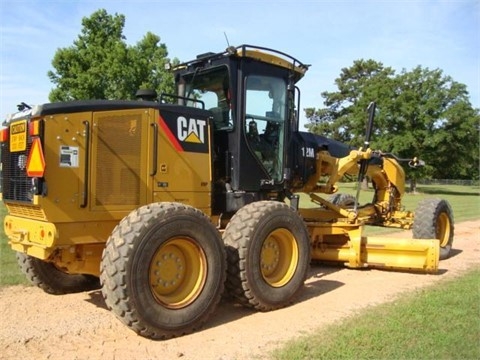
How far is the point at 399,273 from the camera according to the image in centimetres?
809

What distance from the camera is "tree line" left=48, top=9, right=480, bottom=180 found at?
26094 mm

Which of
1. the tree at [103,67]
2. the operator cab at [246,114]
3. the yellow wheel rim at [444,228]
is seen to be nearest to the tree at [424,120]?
the tree at [103,67]

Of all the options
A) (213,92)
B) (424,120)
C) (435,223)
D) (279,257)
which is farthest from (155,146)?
(424,120)

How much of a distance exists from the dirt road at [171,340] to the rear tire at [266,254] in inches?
9.1

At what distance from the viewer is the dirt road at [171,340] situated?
452cm

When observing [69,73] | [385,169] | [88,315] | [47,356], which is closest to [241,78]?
[88,315]

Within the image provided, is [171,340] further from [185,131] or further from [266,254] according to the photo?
[185,131]

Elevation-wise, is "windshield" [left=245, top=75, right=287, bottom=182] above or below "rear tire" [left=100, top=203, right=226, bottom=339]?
above

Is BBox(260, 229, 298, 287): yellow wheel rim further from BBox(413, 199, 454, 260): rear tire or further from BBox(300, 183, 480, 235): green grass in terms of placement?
BBox(300, 183, 480, 235): green grass

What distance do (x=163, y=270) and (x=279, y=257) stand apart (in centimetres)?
180

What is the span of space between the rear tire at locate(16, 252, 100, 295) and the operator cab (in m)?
2.03

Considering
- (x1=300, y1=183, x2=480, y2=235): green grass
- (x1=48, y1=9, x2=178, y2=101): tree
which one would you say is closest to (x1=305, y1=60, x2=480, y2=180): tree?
(x1=300, y1=183, x2=480, y2=235): green grass

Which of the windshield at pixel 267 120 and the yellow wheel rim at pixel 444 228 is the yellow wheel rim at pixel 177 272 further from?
the yellow wheel rim at pixel 444 228

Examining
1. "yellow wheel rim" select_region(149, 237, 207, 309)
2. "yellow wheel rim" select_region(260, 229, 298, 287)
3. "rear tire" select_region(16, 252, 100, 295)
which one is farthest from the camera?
"rear tire" select_region(16, 252, 100, 295)
